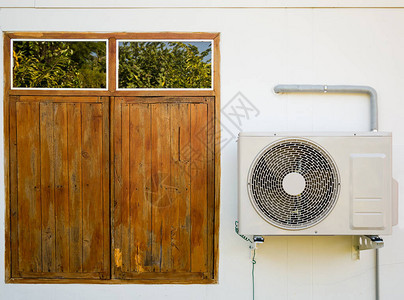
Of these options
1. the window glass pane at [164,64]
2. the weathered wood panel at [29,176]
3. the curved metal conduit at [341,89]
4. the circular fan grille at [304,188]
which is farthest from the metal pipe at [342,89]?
the weathered wood panel at [29,176]

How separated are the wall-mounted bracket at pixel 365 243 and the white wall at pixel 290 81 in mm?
44

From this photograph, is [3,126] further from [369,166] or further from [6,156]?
[369,166]

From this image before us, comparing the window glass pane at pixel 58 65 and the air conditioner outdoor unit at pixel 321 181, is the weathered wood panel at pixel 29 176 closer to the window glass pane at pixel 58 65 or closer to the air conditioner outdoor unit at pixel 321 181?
the window glass pane at pixel 58 65

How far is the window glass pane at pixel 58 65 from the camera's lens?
102 inches

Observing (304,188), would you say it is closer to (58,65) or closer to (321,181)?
(321,181)

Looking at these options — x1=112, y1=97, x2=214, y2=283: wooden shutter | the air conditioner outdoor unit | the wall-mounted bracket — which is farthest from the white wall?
the air conditioner outdoor unit

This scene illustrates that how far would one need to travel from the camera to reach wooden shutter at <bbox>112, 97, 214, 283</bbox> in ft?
8.37

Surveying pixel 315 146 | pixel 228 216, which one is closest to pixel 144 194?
pixel 228 216

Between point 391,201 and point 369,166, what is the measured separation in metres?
0.28

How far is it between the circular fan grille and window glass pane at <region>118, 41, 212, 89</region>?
0.82 meters

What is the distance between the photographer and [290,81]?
256 centimetres

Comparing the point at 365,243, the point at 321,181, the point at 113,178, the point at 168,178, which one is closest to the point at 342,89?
the point at 321,181

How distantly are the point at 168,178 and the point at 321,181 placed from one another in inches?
43.8

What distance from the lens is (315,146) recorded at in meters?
2.19
